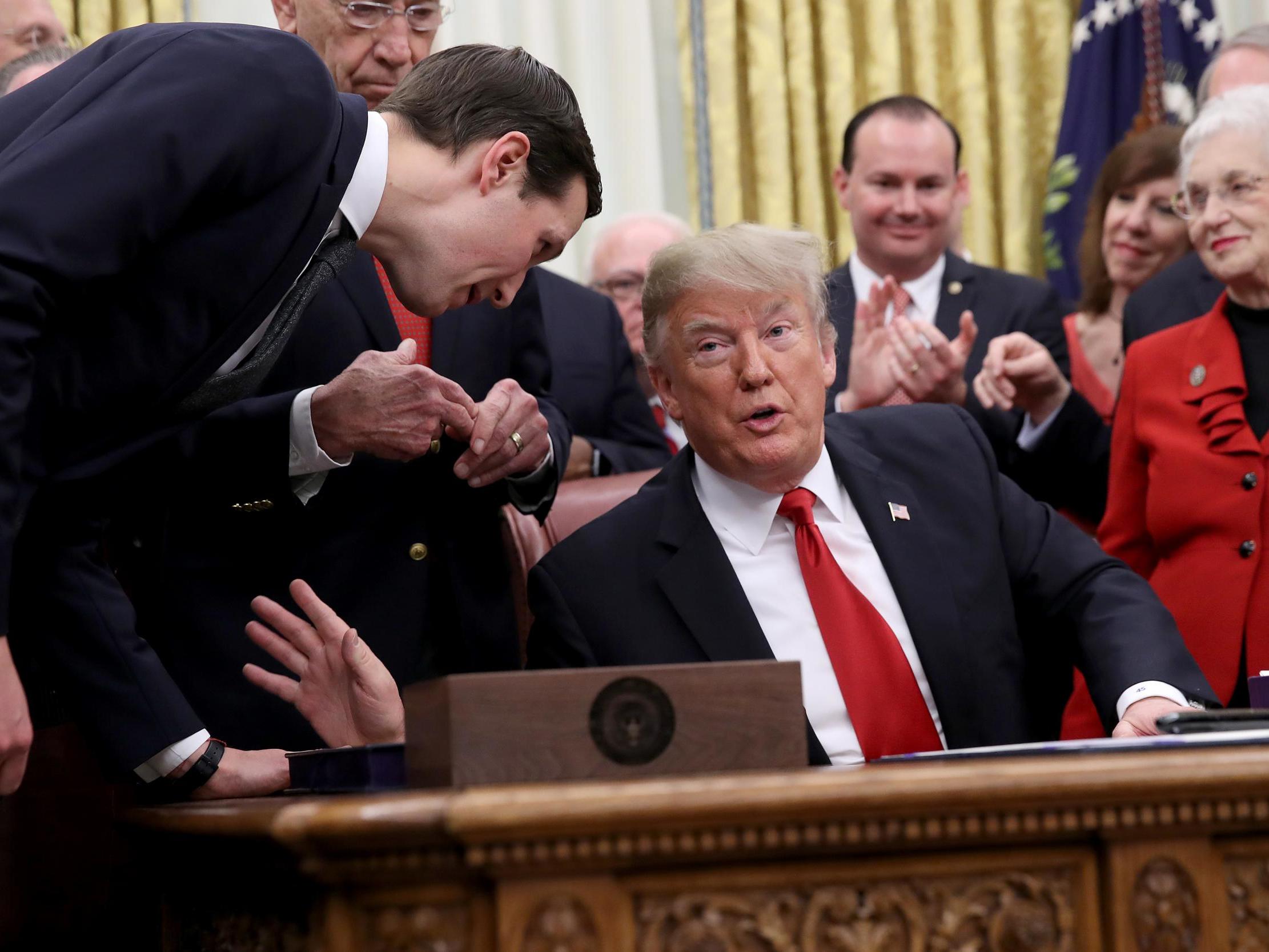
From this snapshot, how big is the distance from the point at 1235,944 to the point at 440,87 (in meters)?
1.44

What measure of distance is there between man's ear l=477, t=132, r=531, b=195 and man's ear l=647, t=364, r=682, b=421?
1.83 feet

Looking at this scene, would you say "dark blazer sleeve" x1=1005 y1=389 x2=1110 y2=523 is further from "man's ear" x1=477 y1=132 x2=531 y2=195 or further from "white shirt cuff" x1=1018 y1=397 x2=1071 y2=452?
"man's ear" x1=477 y1=132 x2=531 y2=195

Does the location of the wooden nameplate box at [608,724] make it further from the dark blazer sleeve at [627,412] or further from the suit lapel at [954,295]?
the suit lapel at [954,295]

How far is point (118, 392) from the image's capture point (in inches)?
70.1

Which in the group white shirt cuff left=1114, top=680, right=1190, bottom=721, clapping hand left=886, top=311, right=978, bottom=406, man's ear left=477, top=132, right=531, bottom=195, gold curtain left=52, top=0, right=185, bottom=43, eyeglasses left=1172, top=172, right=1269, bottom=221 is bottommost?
white shirt cuff left=1114, top=680, right=1190, bottom=721

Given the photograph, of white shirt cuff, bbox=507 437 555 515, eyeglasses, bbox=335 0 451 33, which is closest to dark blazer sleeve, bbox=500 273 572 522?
white shirt cuff, bbox=507 437 555 515

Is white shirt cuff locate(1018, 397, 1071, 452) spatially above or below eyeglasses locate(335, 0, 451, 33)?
below

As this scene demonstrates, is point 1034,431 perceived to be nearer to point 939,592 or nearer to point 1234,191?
point 1234,191

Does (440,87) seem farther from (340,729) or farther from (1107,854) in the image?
(1107,854)

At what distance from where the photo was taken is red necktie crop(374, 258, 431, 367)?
2.64 m

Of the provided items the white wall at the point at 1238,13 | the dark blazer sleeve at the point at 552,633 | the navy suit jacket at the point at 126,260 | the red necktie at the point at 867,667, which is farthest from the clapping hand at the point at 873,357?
the white wall at the point at 1238,13

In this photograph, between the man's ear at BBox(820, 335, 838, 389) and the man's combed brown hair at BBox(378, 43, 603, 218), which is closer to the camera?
the man's combed brown hair at BBox(378, 43, 603, 218)

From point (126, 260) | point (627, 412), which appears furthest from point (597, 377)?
point (126, 260)

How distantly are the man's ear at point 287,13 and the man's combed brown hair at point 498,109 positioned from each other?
2.69 ft
